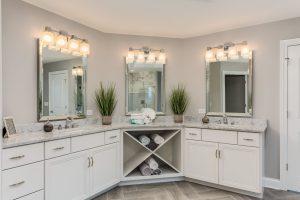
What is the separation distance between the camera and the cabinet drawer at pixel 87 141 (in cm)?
258

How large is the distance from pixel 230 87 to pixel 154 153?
1.54 meters

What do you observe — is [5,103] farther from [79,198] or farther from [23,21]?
[79,198]

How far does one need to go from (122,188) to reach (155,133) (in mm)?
970

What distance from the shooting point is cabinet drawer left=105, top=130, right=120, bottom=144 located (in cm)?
306

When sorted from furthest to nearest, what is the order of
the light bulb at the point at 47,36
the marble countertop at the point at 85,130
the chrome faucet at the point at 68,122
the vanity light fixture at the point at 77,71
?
the vanity light fixture at the point at 77,71, the chrome faucet at the point at 68,122, the light bulb at the point at 47,36, the marble countertop at the point at 85,130

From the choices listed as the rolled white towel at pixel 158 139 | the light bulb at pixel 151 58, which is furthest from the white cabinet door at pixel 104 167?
the light bulb at pixel 151 58

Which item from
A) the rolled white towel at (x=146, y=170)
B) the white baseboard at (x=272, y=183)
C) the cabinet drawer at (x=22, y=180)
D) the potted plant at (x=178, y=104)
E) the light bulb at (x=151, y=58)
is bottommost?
the white baseboard at (x=272, y=183)

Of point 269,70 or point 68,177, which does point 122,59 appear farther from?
point 269,70

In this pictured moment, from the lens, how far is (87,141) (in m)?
2.75

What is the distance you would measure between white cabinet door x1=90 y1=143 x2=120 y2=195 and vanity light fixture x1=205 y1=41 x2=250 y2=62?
6.64 feet

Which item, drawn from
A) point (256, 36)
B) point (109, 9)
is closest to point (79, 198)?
point (109, 9)

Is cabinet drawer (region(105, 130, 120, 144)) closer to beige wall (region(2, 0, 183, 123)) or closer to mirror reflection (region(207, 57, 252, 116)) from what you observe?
beige wall (region(2, 0, 183, 123))

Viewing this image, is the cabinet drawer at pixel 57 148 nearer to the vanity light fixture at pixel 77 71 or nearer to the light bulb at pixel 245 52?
the vanity light fixture at pixel 77 71

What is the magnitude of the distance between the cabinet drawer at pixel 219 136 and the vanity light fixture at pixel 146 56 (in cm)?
142
